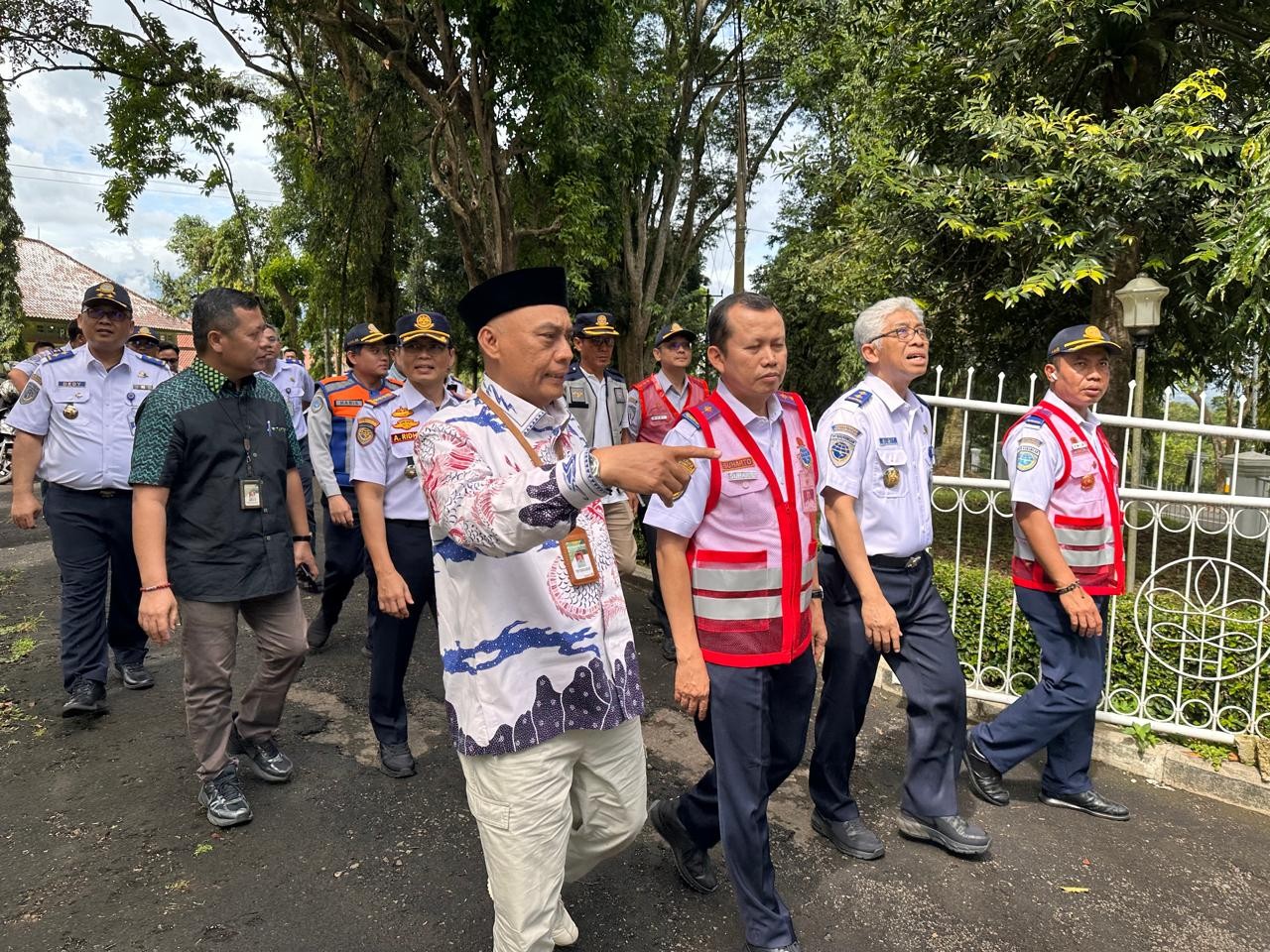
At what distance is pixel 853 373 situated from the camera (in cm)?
1102

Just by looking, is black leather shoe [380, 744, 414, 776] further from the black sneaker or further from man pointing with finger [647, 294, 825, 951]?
man pointing with finger [647, 294, 825, 951]

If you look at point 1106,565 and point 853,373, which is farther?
point 853,373

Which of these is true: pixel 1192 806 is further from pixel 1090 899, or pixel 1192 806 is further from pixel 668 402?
pixel 668 402

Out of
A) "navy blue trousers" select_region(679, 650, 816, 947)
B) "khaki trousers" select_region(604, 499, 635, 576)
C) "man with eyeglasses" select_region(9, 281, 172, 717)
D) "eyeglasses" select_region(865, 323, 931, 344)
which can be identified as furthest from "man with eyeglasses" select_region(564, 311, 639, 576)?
"navy blue trousers" select_region(679, 650, 816, 947)

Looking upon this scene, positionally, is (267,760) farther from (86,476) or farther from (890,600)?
(890,600)

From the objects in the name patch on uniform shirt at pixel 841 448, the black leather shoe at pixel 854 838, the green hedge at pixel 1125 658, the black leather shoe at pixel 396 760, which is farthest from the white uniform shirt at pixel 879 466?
the black leather shoe at pixel 396 760

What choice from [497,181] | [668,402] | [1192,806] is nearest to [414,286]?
[497,181]

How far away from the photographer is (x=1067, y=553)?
330 centimetres

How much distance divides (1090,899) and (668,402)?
143 inches

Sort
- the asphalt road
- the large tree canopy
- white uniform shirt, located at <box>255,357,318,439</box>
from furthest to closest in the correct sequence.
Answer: white uniform shirt, located at <box>255,357,318,439</box>
the large tree canopy
the asphalt road

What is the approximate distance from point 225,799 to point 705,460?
232cm

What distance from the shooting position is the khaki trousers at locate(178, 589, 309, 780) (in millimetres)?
3145

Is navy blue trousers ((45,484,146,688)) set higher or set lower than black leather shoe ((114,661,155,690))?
higher

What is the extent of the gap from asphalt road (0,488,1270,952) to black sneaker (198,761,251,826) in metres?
0.06
